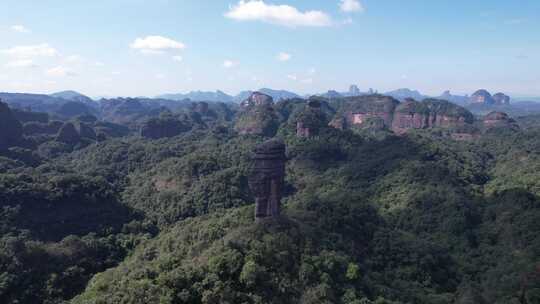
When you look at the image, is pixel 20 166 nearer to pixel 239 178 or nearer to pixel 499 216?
pixel 239 178

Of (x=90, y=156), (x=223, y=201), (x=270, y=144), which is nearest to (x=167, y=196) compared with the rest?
(x=223, y=201)

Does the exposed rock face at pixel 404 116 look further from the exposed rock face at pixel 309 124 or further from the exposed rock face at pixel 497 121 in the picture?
the exposed rock face at pixel 309 124

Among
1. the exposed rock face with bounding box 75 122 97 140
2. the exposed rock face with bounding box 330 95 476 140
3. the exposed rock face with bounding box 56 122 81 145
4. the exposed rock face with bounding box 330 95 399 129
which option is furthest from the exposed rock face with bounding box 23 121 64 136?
the exposed rock face with bounding box 330 95 399 129

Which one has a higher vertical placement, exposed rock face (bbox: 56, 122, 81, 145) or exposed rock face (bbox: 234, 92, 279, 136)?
exposed rock face (bbox: 234, 92, 279, 136)

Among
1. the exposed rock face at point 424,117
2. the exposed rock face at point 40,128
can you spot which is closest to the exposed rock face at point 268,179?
the exposed rock face at point 40,128

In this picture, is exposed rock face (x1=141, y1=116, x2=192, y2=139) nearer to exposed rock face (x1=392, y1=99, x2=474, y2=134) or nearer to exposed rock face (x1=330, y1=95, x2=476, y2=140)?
exposed rock face (x1=330, y1=95, x2=476, y2=140)

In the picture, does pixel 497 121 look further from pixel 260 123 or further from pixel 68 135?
pixel 68 135
